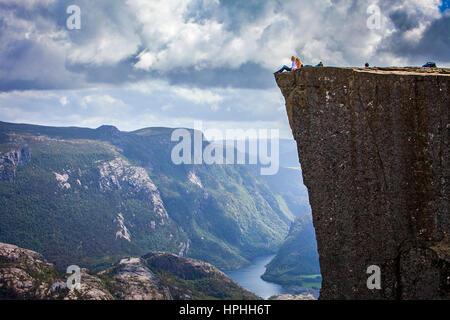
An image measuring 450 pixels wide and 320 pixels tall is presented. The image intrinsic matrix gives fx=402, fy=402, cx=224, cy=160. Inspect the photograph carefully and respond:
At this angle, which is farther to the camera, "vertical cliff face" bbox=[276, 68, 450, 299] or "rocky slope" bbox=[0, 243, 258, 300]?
"rocky slope" bbox=[0, 243, 258, 300]

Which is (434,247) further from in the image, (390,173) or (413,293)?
(390,173)

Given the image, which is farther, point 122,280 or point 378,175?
point 122,280

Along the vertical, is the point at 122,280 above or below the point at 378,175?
below

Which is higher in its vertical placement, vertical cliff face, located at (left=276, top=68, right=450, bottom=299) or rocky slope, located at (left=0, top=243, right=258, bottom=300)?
vertical cliff face, located at (left=276, top=68, right=450, bottom=299)
